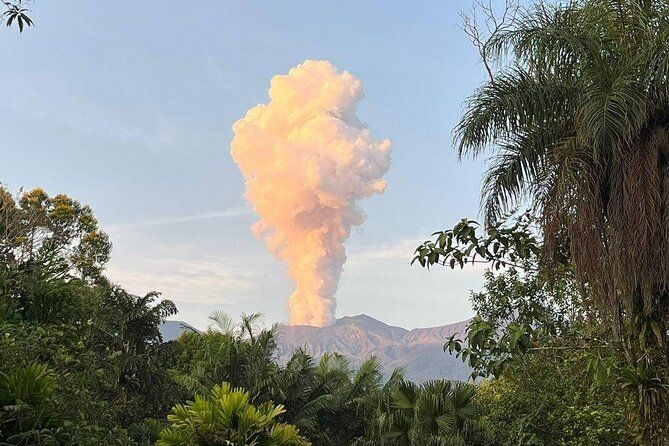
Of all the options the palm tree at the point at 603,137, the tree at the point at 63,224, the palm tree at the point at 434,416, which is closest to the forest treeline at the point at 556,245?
the palm tree at the point at 603,137

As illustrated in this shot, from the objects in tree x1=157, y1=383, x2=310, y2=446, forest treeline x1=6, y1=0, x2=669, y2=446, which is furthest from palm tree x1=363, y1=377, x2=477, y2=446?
tree x1=157, y1=383, x2=310, y2=446

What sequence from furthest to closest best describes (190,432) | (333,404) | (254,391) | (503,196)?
(333,404), (254,391), (190,432), (503,196)

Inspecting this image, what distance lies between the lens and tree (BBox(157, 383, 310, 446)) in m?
9.75

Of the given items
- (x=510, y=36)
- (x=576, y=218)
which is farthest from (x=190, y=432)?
(x=510, y=36)

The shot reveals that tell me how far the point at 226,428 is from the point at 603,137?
21.0ft

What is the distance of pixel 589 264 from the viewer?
7.21 metres

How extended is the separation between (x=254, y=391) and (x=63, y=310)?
1048 centimetres

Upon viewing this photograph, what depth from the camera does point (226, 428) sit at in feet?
32.3

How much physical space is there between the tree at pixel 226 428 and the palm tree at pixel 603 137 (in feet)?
15.8

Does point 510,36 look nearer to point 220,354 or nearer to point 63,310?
point 63,310

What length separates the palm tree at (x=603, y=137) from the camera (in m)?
7.14

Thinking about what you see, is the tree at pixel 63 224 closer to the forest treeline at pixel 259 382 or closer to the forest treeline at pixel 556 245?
the forest treeline at pixel 259 382

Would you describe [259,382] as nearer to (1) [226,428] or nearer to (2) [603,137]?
(1) [226,428]

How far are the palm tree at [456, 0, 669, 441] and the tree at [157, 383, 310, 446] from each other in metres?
4.82
